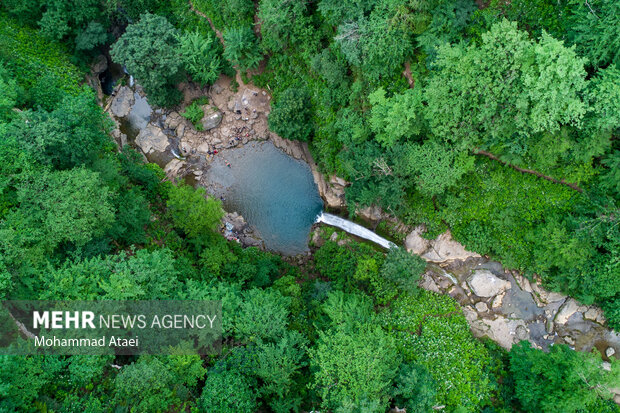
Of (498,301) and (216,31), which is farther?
(216,31)

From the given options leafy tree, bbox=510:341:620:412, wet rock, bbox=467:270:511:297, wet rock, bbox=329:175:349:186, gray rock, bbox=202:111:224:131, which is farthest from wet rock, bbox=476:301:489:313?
gray rock, bbox=202:111:224:131

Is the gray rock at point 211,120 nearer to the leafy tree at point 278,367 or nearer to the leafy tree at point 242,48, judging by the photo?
the leafy tree at point 242,48

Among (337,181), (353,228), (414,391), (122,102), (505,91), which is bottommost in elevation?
(414,391)

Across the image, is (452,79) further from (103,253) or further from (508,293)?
(103,253)

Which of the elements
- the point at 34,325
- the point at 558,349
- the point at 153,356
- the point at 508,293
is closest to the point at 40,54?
the point at 34,325

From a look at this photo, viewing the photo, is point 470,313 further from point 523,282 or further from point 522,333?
point 523,282

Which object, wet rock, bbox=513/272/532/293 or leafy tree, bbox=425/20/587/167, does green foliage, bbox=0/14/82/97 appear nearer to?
leafy tree, bbox=425/20/587/167

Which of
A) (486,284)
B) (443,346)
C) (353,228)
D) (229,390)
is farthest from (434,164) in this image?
(229,390)
